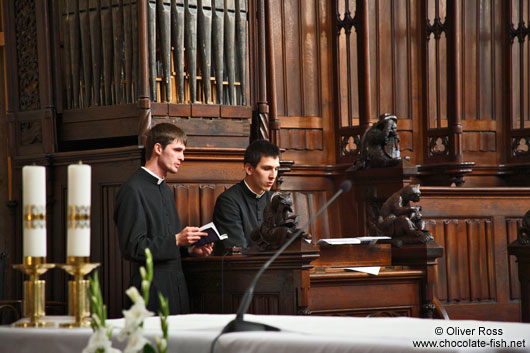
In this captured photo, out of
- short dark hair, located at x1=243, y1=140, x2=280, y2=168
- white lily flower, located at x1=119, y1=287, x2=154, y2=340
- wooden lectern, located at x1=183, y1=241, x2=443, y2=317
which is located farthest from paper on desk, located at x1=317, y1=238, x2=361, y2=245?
white lily flower, located at x1=119, y1=287, x2=154, y2=340

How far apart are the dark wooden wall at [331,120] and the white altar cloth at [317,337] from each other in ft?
13.1

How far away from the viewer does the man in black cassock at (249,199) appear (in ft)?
21.1

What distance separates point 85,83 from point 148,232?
227cm

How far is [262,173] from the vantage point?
6.46m

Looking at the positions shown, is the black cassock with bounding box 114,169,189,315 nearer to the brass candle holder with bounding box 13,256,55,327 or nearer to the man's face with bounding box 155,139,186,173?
the man's face with bounding box 155,139,186,173

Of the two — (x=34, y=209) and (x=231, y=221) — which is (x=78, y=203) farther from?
(x=231, y=221)

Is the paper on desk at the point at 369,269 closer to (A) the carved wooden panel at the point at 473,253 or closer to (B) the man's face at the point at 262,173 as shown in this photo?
(B) the man's face at the point at 262,173

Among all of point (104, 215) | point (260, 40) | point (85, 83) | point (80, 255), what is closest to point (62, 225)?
point (104, 215)

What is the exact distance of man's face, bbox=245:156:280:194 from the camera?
6.45 meters

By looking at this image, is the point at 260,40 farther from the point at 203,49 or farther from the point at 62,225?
the point at 62,225

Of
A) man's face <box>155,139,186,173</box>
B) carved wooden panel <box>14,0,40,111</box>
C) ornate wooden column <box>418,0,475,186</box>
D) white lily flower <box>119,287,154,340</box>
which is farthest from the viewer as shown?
ornate wooden column <box>418,0,475,186</box>

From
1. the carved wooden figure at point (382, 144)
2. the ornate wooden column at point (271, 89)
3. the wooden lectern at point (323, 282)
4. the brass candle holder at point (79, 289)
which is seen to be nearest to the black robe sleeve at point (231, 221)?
the wooden lectern at point (323, 282)

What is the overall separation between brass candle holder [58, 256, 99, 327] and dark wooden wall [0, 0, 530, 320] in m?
4.11

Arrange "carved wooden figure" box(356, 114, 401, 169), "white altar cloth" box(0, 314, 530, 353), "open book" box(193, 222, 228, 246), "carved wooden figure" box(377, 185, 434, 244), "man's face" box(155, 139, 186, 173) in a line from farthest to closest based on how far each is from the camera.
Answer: "carved wooden figure" box(356, 114, 401, 169) → "carved wooden figure" box(377, 185, 434, 244) → "man's face" box(155, 139, 186, 173) → "open book" box(193, 222, 228, 246) → "white altar cloth" box(0, 314, 530, 353)
